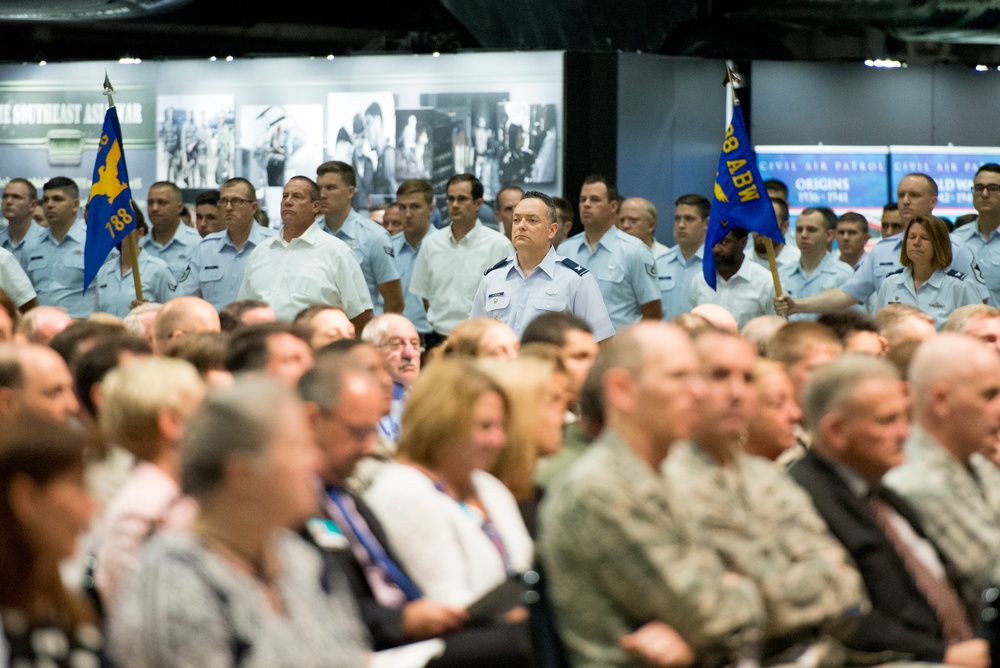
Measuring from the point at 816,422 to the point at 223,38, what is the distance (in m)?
10.9

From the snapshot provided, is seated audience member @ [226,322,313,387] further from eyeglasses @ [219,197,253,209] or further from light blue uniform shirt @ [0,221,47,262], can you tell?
light blue uniform shirt @ [0,221,47,262]

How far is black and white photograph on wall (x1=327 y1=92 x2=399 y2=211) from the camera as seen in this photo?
12.3 meters

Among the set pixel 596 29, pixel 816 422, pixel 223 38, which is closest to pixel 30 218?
pixel 223 38

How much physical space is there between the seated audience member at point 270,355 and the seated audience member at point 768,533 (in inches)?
51.2

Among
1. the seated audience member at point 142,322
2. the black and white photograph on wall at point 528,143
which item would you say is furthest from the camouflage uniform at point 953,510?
the black and white photograph on wall at point 528,143

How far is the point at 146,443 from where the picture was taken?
367 cm

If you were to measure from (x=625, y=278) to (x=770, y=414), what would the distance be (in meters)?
4.79

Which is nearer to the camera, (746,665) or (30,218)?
(746,665)

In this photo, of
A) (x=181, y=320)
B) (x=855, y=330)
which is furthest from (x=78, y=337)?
(x=855, y=330)

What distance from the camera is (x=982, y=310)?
21.2 ft

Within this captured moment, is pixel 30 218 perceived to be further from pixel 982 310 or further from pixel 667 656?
pixel 667 656

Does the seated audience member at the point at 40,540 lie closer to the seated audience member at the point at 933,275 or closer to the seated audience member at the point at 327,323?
the seated audience member at the point at 327,323

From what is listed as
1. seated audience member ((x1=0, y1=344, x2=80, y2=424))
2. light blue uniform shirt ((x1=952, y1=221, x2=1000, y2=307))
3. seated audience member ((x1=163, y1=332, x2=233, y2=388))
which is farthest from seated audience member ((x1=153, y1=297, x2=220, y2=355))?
light blue uniform shirt ((x1=952, y1=221, x2=1000, y2=307))

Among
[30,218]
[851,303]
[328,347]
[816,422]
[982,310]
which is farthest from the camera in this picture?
[30,218]
